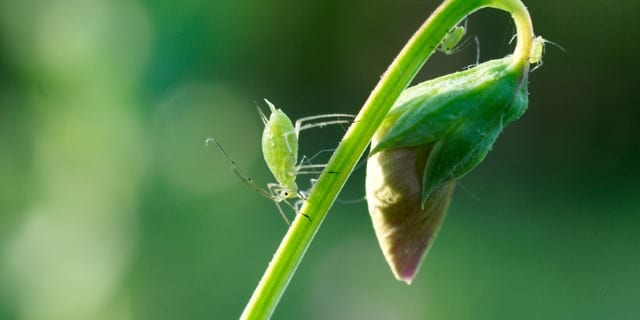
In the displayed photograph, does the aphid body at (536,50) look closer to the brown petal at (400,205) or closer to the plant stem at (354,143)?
the plant stem at (354,143)

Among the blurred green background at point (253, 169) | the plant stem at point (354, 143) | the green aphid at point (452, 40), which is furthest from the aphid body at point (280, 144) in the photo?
the blurred green background at point (253, 169)

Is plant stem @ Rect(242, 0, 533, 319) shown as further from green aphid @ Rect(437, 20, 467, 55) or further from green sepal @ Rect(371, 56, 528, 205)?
green aphid @ Rect(437, 20, 467, 55)

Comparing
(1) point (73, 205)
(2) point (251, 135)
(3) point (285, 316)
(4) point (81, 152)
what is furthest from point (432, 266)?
(4) point (81, 152)

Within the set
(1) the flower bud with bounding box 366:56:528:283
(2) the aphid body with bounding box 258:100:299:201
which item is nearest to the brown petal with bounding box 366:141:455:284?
(1) the flower bud with bounding box 366:56:528:283

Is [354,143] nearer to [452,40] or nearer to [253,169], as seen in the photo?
[452,40]

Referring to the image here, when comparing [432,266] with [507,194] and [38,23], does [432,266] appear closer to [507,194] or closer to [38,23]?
[507,194]

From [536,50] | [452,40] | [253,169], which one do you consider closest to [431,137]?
[536,50]
